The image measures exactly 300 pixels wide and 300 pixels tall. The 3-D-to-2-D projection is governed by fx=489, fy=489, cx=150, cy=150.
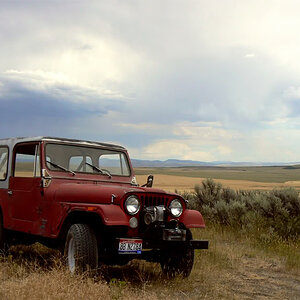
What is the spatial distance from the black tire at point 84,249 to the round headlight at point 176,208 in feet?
3.78

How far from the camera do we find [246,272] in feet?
27.7

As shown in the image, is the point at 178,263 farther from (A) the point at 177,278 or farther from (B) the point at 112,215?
(B) the point at 112,215

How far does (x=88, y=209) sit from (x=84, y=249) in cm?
50

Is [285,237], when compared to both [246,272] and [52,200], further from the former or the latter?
[52,200]

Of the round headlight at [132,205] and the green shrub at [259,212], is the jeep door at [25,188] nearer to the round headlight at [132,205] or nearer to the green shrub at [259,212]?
the round headlight at [132,205]

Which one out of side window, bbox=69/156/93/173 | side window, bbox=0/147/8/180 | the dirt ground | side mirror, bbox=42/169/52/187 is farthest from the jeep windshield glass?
the dirt ground

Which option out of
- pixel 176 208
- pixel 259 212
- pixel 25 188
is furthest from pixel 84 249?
pixel 259 212

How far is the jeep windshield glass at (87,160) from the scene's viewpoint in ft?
24.7

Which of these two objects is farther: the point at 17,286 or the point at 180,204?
the point at 180,204

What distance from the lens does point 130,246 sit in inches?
241

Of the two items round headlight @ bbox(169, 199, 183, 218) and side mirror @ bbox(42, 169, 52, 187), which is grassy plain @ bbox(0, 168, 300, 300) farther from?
side mirror @ bbox(42, 169, 52, 187)

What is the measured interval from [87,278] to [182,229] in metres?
1.42

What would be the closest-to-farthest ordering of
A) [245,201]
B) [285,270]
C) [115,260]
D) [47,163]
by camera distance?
[115,260] < [47,163] < [285,270] < [245,201]

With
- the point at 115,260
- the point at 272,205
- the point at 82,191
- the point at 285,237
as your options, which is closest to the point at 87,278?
the point at 115,260
